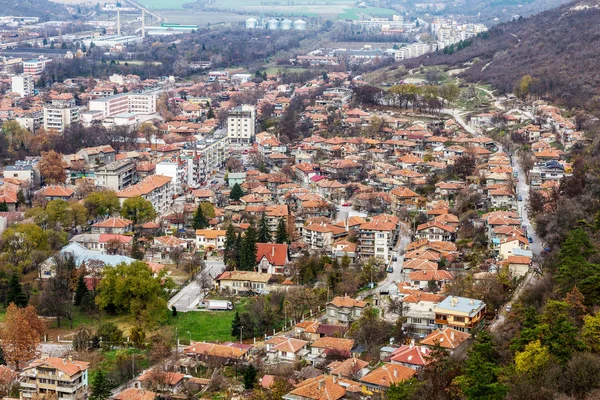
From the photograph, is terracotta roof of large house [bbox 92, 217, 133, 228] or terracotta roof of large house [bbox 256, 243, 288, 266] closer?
terracotta roof of large house [bbox 256, 243, 288, 266]

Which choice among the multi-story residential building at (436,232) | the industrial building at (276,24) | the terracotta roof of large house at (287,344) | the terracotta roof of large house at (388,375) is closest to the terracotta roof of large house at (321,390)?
the terracotta roof of large house at (388,375)

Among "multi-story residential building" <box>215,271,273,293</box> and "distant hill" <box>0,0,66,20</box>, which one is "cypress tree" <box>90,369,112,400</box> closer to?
"multi-story residential building" <box>215,271,273,293</box>

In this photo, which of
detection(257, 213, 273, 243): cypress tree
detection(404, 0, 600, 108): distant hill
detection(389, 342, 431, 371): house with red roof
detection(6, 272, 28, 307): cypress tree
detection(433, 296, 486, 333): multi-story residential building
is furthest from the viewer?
detection(404, 0, 600, 108): distant hill

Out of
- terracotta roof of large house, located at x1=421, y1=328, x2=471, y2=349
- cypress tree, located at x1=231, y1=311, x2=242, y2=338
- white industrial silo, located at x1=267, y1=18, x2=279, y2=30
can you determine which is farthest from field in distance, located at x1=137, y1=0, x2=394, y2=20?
terracotta roof of large house, located at x1=421, y1=328, x2=471, y2=349

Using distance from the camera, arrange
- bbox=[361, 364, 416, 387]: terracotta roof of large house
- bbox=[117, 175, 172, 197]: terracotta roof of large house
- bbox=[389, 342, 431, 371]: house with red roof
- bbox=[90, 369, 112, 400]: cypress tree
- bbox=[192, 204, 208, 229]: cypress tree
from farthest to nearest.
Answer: bbox=[117, 175, 172, 197]: terracotta roof of large house, bbox=[192, 204, 208, 229]: cypress tree, bbox=[389, 342, 431, 371]: house with red roof, bbox=[90, 369, 112, 400]: cypress tree, bbox=[361, 364, 416, 387]: terracotta roof of large house

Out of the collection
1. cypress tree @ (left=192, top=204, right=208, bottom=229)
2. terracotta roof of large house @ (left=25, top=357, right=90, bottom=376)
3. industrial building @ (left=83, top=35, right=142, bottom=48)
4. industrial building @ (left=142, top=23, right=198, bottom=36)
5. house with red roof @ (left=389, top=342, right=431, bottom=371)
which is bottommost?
industrial building @ (left=142, top=23, right=198, bottom=36)

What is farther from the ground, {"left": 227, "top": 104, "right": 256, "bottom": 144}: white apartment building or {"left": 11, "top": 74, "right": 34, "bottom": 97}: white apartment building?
{"left": 227, "top": 104, "right": 256, "bottom": 144}: white apartment building

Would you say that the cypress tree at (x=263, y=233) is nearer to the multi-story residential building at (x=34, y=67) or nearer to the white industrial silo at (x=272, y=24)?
the multi-story residential building at (x=34, y=67)

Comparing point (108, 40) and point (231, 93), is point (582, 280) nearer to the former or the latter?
point (231, 93)
